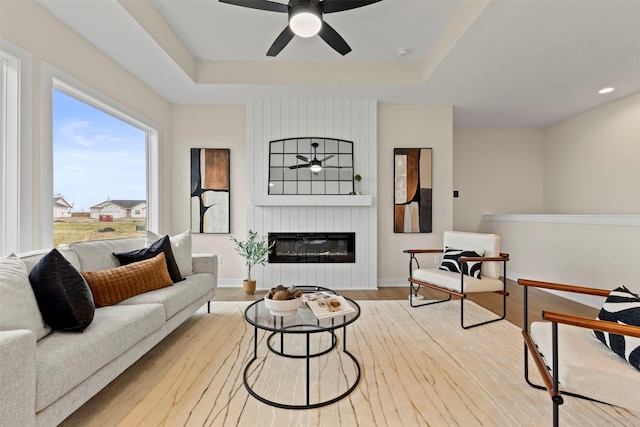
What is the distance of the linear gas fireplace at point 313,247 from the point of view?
A: 395 centimetres

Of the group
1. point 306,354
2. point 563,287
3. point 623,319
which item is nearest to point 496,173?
point 563,287

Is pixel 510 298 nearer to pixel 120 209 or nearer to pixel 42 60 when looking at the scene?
pixel 120 209

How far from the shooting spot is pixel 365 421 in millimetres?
1429

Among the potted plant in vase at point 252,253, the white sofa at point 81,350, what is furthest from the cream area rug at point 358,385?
the potted plant in vase at point 252,253

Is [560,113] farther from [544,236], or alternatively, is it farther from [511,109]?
[544,236]

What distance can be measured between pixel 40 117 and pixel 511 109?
5453 mm

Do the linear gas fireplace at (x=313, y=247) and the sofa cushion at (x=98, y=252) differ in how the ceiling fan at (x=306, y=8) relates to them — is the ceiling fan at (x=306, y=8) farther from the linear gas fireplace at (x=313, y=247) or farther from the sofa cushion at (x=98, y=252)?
the linear gas fireplace at (x=313, y=247)

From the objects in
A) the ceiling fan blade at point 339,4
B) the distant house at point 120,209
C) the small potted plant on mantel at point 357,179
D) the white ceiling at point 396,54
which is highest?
the white ceiling at point 396,54

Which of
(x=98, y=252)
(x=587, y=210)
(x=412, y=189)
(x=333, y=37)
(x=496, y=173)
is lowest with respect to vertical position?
(x=98, y=252)

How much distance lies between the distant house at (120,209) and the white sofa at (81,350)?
27.8 inches

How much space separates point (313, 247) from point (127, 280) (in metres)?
2.34

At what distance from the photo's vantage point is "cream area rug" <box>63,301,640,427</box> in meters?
1.45

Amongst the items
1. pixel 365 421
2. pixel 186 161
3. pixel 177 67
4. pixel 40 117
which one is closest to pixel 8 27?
pixel 40 117

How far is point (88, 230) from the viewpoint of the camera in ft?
9.14
